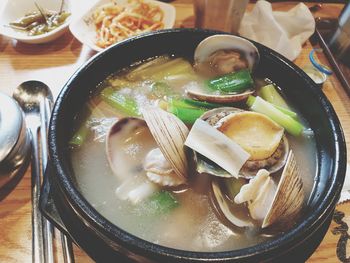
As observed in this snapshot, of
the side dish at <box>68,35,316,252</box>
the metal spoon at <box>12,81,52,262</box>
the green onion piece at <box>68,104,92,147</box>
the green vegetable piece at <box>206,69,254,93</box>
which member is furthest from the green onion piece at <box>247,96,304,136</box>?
the metal spoon at <box>12,81,52,262</box>

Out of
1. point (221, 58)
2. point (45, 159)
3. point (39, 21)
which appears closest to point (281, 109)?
point (221, 58)

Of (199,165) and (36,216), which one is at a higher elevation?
(199,165)

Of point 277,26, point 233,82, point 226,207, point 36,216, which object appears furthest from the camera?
point 277,26

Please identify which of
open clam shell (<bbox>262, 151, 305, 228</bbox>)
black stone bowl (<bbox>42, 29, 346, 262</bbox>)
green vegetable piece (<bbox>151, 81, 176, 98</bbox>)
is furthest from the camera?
green vegetable piece (<bbox>151, 81, 176, 98</bbox>)

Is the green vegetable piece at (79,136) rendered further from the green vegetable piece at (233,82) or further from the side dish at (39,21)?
the side dish at (39,21)

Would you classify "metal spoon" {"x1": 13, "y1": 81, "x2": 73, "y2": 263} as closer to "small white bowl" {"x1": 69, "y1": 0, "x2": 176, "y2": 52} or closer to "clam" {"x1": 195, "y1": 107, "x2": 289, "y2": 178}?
"small white bowl" {"x1": 69, "y1": 0, "x2": 176, "y2": 52}

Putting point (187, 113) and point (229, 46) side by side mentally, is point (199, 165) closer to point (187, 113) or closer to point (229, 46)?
point (187, 113)

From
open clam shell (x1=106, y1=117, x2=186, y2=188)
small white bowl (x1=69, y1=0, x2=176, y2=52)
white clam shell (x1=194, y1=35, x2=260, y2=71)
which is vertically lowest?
open clam shell (x1=106, y1=117, x2=186, y2=188)
